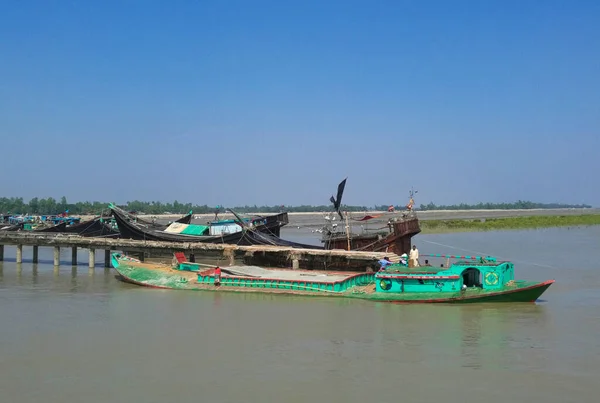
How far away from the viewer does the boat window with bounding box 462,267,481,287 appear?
19.7 m

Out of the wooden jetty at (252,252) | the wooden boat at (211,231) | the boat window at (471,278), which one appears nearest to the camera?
the boat window at (471,278)

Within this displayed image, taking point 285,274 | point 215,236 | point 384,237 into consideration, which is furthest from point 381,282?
point 215,236

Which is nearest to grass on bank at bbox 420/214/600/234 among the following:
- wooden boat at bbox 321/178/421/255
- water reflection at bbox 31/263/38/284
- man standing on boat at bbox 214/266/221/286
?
wooden boat at bbox 321/178/421/255

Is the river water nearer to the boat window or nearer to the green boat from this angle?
the green boat

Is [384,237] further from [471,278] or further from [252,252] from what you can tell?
[471,278]

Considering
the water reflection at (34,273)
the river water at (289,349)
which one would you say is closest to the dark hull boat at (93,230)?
the water reflection at (34,273)

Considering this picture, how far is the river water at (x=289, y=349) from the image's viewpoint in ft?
A: 36.7

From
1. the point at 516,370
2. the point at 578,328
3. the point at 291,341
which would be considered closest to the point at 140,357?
the point at 291,341

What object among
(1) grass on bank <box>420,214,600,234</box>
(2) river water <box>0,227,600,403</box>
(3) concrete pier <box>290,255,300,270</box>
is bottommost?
(2) river water <box>0,227,600,403</box>

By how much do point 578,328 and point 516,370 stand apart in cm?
484

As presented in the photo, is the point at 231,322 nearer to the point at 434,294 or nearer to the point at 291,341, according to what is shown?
the point at 291,341

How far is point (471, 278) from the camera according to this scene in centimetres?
1975

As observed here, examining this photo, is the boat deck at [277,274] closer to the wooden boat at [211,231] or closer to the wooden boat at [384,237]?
the wooden boat at [384,237]

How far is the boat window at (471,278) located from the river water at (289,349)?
118cm
